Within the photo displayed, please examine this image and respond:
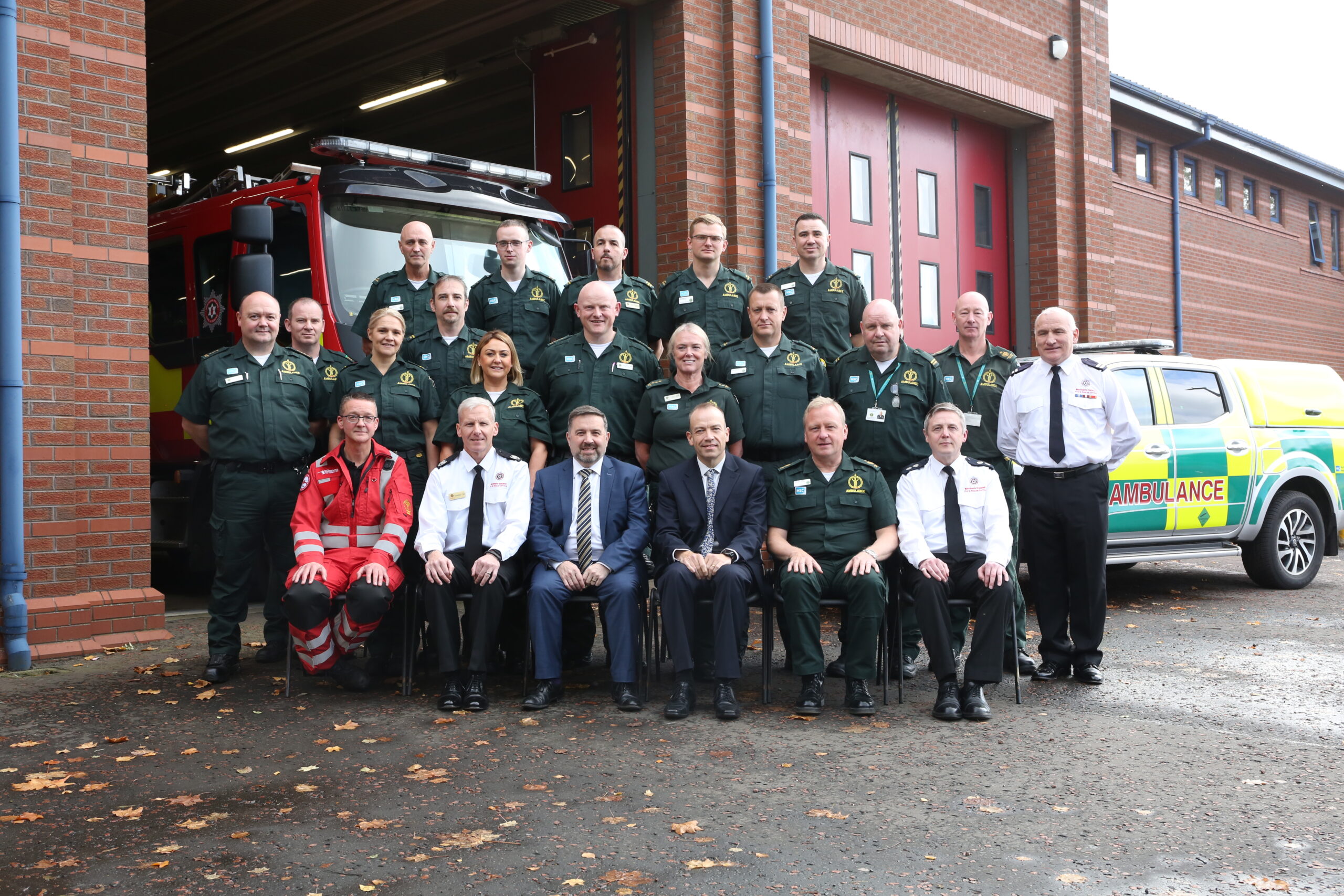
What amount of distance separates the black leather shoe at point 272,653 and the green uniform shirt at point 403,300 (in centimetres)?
191

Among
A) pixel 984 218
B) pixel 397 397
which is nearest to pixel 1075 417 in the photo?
pixel 397 397

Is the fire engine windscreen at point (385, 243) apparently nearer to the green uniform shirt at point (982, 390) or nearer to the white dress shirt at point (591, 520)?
the white dress shirt at point (591, 520)

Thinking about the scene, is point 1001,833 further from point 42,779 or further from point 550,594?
point 42,779

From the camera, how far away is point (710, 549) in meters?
5.95

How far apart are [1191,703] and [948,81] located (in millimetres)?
9561

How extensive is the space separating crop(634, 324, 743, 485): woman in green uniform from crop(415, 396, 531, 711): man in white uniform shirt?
0.76m

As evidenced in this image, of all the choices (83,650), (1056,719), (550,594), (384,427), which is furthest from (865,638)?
(83,650)

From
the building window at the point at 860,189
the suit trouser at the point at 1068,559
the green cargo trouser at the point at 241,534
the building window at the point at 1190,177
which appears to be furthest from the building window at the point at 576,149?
the building window at the point at 1190,177

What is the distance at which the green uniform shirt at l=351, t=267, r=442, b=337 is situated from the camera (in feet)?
23.3

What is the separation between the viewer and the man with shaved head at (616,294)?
7.06 m

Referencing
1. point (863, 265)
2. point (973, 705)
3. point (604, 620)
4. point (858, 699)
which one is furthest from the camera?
point (863, 265)

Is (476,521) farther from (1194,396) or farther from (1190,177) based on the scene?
(1190,177)

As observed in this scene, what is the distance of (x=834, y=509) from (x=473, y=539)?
183cm

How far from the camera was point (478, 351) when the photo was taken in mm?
6383
